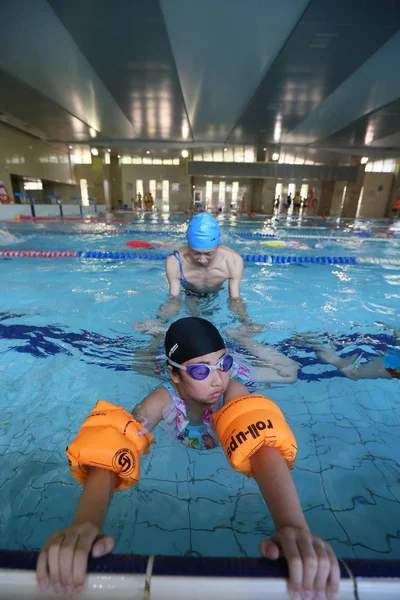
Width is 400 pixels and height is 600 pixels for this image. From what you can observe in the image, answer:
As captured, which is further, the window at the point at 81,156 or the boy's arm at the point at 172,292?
the window at the point at 81,156

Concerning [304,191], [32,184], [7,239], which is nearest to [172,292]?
[7,239]

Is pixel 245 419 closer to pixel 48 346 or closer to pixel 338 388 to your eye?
pixel 338 388

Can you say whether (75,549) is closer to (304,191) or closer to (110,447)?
(110,447)

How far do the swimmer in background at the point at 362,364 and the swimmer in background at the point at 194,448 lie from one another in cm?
161

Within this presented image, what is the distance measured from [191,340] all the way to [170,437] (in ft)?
2.53

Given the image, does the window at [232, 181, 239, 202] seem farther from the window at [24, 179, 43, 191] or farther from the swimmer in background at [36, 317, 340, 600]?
the swimmer in background at [36, 317, 340, 600]

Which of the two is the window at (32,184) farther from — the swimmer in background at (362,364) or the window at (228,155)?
the swimmer in background at (362,364)

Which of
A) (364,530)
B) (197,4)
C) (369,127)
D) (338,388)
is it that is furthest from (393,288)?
(369,127)

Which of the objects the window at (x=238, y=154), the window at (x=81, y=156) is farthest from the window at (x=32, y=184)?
the window at (x=238, y=154)

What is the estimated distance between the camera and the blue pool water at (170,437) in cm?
153

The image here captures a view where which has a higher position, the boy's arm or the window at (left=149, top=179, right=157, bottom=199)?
the window at (left=149, top=179, right=157, bottom=199)

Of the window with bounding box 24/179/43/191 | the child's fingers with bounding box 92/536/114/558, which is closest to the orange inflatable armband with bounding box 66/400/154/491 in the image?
the child's fingers with bounding box 92/536/114/558

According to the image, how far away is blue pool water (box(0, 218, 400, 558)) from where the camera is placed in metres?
1.53

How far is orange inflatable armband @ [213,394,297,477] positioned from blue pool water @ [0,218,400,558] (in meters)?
Answer: 0.49
